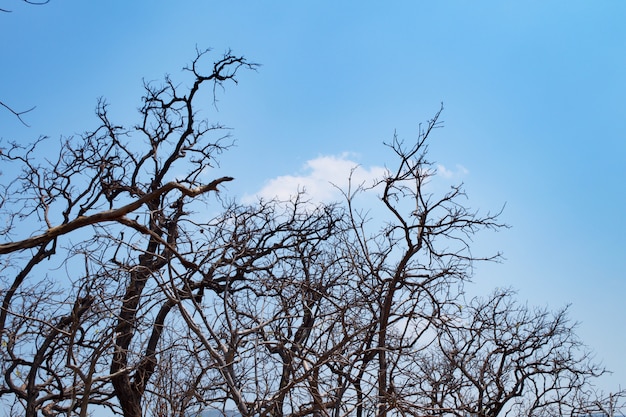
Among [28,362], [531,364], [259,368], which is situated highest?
[28,362]

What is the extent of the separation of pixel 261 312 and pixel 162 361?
3.25ft

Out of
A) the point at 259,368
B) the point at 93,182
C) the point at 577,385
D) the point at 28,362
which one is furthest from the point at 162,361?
the point at 577,385

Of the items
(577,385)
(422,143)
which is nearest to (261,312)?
(422,143)

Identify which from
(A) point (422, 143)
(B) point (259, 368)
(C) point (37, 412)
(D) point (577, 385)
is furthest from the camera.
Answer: (D) point (577, 385)

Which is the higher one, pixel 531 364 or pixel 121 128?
pixel 121 128

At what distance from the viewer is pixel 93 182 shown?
11.1 m

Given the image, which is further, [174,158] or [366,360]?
[174,158]

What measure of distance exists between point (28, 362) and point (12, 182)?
3183 millimetres

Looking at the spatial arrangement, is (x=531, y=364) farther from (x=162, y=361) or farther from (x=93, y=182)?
(x=93, y=182)

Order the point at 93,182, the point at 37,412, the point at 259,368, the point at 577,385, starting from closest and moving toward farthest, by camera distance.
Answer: the point at 259,368
the point at 37,412
the point at 577,385
the point at 93,182

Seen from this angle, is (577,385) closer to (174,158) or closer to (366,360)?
(366,360)

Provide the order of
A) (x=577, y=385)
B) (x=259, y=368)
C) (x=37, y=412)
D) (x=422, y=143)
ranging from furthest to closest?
(x=577, y=385)
(x=37, y=412)
(x=422, y=143)
(x=259, y=368)

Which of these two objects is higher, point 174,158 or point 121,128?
point 121,128

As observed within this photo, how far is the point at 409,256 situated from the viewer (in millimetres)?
5113
